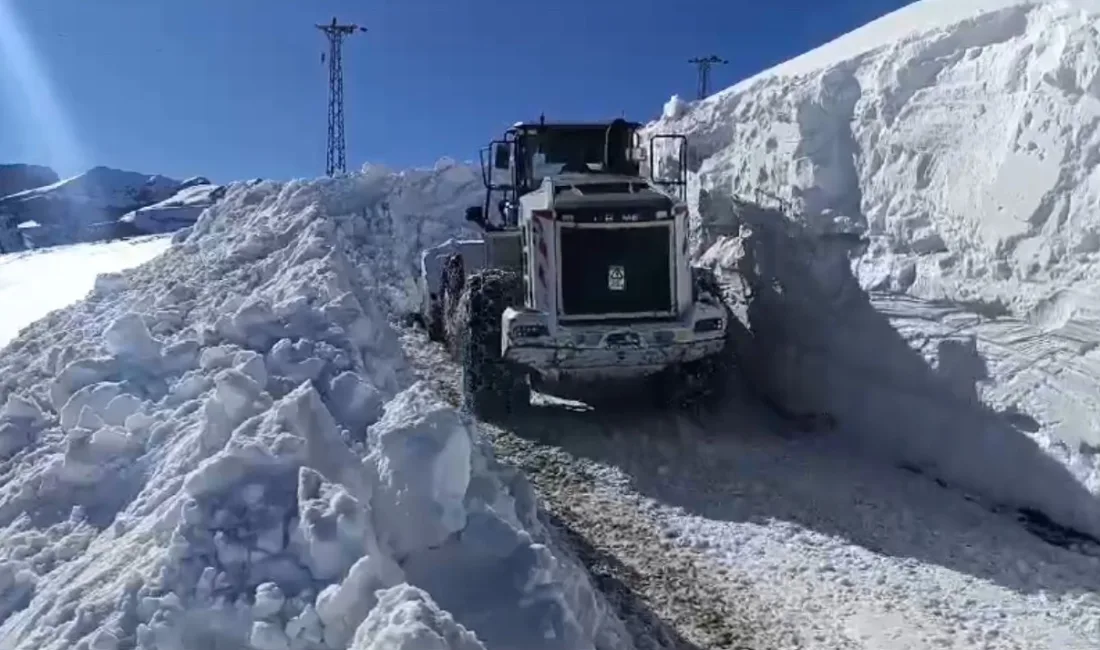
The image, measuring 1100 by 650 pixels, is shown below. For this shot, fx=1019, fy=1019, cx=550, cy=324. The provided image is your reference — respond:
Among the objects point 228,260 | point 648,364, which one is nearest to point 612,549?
point 648,364

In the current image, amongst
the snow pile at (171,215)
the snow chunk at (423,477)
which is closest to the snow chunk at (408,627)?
the snow chunk at (423,477)

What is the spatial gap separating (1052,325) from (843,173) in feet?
10.1

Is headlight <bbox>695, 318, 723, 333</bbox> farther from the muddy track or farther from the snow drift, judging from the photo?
the muddy track

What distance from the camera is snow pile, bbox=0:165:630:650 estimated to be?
357 centimetres

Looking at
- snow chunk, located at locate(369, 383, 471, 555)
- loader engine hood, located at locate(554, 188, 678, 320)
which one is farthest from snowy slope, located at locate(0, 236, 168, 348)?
snow chunk, located at locate(369, 383, 471, 555)

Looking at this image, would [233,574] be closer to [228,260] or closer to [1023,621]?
[1023,621]

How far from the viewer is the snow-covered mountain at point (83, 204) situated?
4222cm

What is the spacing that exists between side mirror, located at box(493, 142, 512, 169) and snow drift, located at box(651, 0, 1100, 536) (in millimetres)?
2671

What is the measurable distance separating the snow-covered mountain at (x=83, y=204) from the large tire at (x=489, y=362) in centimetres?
3388

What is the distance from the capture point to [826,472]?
8125 mm

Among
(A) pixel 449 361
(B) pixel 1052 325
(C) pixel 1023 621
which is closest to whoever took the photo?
(C) pixel 1023 621

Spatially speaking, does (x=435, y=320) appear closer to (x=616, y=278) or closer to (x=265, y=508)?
(x=616, y=278)

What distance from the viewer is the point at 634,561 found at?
6273 mm

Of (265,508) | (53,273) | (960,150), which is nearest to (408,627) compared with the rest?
(265,508)
